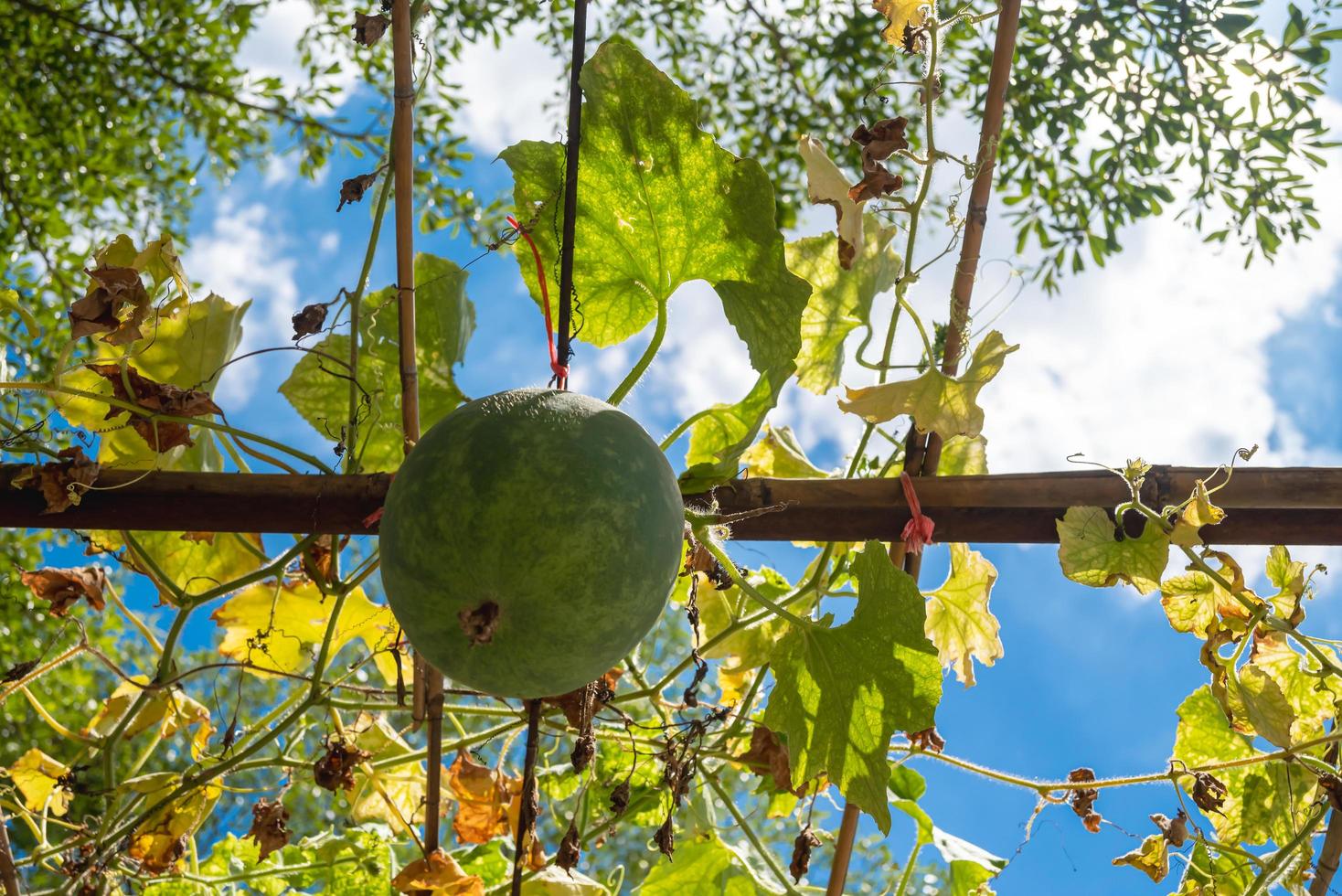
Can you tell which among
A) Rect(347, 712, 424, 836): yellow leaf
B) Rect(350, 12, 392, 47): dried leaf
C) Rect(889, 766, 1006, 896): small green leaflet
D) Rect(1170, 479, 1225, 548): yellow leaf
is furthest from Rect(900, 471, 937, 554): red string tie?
Rect(347, 712, 424, 836): yellow leaf

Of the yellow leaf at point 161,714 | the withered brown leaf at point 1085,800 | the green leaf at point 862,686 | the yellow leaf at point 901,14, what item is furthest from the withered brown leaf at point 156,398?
the withered brown leaf at point 1085,800

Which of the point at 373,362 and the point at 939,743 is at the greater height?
the point at 373,362

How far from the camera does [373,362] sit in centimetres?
135

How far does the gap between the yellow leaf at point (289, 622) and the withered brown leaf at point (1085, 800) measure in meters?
0.92

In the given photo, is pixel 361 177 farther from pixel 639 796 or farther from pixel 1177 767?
pixel 1177 767

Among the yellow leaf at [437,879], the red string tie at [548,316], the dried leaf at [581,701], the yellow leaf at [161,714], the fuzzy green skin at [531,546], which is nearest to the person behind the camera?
the fuzzy green skin at [531,546]

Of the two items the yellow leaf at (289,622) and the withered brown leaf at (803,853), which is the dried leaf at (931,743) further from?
the yellow leaf at (289,622)

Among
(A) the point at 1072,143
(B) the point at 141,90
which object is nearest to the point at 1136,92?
(A) the point at 1072,143

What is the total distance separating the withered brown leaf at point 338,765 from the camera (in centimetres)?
135

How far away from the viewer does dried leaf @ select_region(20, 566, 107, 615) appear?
130 centimetres

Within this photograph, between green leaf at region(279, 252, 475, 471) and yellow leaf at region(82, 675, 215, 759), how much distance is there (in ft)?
1.39

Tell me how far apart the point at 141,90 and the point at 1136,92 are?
3025mm

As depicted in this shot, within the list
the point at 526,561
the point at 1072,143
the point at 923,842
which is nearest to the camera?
the point at 526,561

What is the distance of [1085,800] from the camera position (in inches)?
56.4
